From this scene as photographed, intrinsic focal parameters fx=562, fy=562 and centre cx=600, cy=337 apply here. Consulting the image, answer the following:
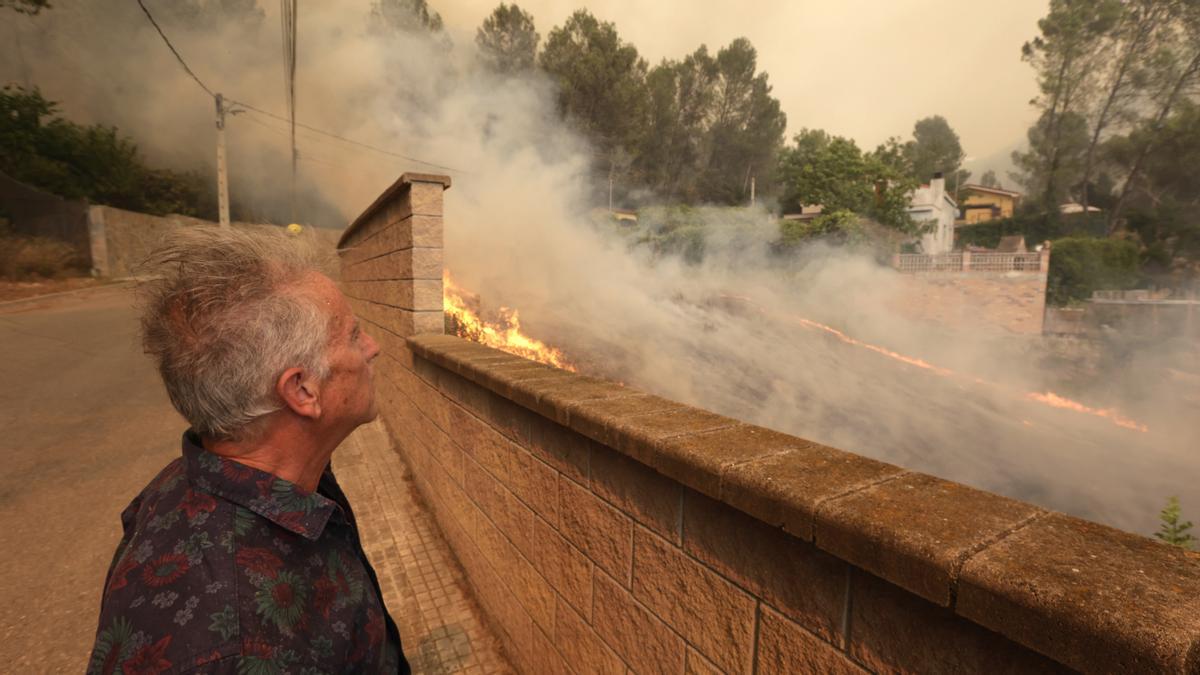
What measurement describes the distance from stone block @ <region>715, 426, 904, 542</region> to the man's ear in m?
0.95

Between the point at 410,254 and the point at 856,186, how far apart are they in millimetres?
44804

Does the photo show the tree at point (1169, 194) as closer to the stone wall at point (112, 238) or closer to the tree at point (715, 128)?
the tree at point (715, 128)

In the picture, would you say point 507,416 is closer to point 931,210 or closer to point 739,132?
point 931,210

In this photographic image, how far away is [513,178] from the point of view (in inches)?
1017

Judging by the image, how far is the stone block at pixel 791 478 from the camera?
44.8 inches

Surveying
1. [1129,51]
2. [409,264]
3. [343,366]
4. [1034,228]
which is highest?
[1129,51]

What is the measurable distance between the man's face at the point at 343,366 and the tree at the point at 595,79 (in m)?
41.5

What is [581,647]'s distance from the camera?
2.15 meters

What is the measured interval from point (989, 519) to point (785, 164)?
5630 cm

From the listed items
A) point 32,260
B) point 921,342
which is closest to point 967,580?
point 32,260

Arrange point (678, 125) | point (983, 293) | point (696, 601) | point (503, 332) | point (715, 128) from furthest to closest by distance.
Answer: point (715, 128) → point (678, 125) → point (983, 293) → point (503, 332) → point (696, 601)

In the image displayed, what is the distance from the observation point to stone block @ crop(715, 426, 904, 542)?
1.14 m

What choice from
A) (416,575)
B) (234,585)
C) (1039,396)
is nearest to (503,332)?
(416,575)

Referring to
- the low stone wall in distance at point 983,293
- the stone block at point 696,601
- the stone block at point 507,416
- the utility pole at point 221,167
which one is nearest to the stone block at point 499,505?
the stone block at point 507,416
